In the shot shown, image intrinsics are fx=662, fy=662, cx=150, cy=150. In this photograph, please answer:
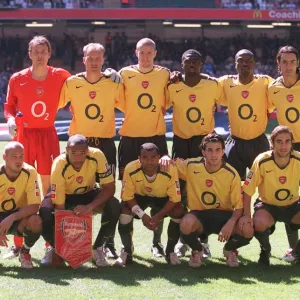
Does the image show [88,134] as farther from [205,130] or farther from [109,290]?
[109,290]

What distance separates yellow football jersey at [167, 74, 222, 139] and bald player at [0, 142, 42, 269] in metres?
1.38

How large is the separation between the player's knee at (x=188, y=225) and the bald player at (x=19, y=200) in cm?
109

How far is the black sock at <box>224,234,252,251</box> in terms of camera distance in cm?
501

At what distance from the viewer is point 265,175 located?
5184 mm

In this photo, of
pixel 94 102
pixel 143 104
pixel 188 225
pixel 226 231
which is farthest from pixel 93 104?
pixel 226 231

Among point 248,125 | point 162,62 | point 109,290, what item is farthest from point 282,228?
point 162,62

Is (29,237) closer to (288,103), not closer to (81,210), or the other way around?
(81,210)

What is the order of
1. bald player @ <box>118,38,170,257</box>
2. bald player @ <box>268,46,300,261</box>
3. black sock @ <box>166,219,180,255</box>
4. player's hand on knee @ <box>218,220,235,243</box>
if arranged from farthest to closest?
1. bald player @ <box>118,38,170,257</box>
2. bald player @ <box>268,46,300,261</box>
3. black sock @ <box>166,219,180,255</box>
4. player's hand on knee @ <box>218,220,235,243</box>

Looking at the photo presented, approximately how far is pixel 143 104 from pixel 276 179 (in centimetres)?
135

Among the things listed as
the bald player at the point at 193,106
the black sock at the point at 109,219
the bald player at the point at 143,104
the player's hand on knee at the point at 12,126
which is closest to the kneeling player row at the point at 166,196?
the black sock at the point at 109,219

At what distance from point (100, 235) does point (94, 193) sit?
0.34m

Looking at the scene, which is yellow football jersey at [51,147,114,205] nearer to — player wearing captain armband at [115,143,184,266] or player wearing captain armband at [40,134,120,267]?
player wearing captain armband at [40,134,120,267]

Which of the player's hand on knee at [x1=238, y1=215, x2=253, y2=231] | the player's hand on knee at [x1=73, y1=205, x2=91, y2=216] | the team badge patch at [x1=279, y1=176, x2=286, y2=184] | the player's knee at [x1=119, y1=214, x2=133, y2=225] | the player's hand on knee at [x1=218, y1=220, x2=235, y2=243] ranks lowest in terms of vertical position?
the player's hand on knee at [x1=218, y1=220, x2=235, y2=243]

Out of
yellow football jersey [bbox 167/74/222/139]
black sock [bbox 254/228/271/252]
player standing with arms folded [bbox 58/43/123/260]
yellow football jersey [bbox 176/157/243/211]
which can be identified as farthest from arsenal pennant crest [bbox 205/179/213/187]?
player standing with arms folded [bbox 58/43/123/260]
